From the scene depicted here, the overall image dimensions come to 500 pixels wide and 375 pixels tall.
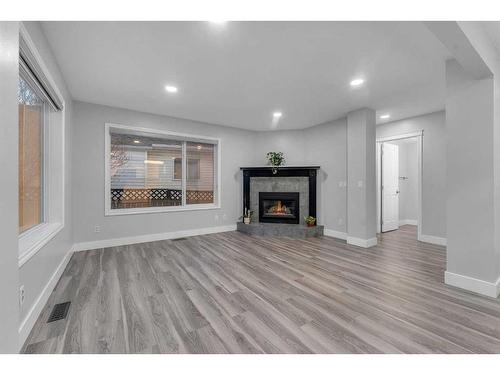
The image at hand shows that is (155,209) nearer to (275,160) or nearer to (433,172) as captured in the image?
(275,160)

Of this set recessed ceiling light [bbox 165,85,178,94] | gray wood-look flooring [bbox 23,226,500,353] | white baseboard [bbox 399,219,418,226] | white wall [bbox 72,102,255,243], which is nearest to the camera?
gray wood-look flooring [bbox 23,226,500,353]

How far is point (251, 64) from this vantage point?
7.82 feet

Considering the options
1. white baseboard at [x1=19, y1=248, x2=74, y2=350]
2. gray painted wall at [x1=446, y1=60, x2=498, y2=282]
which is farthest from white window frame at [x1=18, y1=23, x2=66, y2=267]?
gray painted wall at [x1=446, y1=60, x2=498, y2=282]

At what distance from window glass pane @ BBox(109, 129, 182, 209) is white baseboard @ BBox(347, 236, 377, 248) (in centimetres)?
351

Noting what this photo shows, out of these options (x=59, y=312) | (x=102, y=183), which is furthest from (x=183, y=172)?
(x=59, y=312)

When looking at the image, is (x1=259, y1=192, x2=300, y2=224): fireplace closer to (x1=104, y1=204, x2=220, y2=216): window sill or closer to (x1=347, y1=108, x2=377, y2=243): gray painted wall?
(x1=104, y1=204, x2=220, y2=216): window sill

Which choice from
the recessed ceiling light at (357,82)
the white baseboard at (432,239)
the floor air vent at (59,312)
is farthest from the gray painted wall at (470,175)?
the floor air vent at (59,312)

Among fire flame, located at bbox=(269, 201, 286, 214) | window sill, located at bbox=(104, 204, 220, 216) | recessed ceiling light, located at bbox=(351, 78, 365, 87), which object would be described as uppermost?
recessed ceiling light, located at bbox=(351, 78, 365, 87)

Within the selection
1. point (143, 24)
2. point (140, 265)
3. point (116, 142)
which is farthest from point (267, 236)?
point (143, 24)

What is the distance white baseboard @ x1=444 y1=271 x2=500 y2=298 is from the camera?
2.03 meters

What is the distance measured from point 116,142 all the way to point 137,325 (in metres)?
3.34

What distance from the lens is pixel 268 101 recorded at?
3.51 metres

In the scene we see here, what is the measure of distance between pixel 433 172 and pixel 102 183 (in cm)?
604

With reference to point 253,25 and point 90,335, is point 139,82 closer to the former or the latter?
point 253,25
